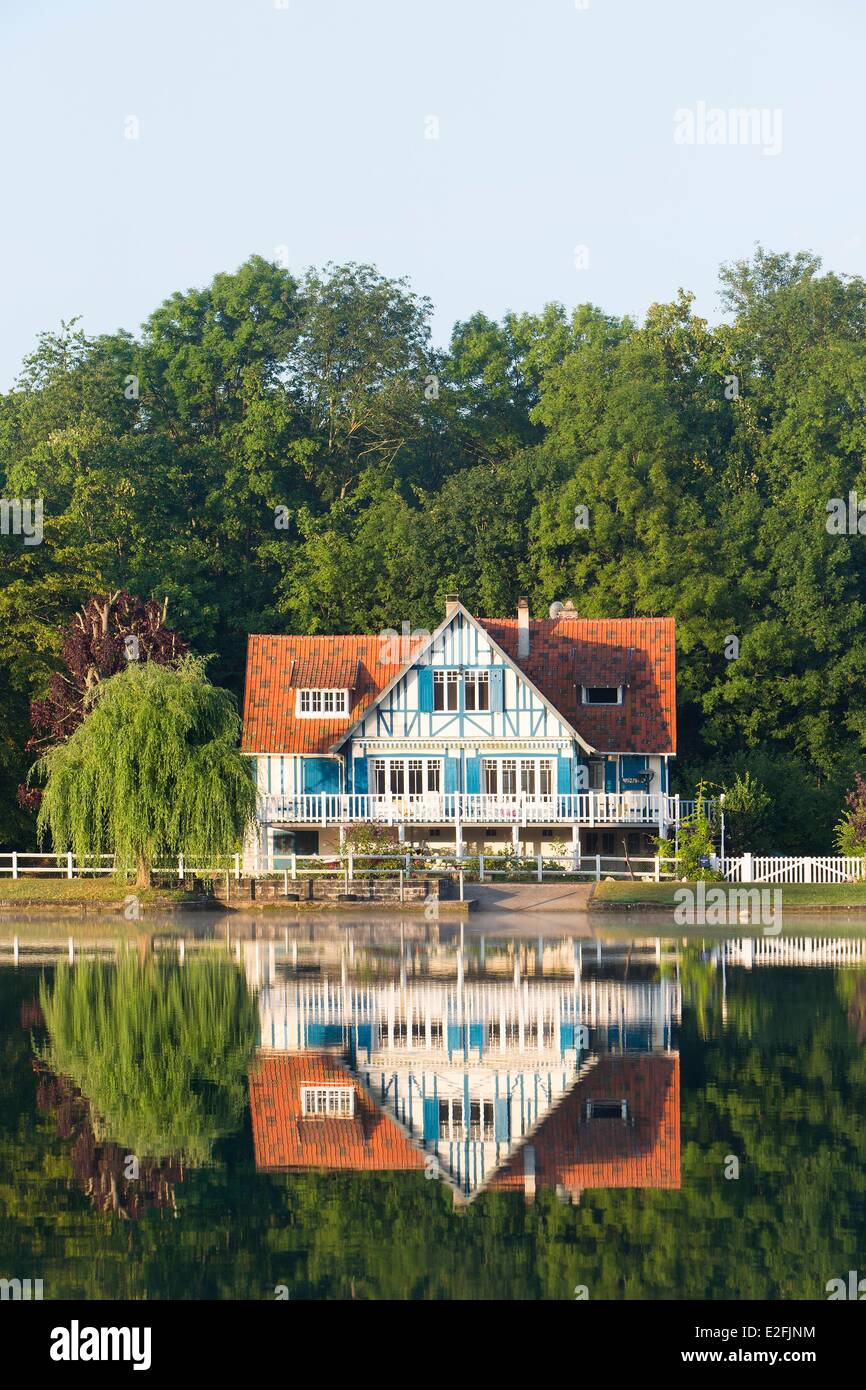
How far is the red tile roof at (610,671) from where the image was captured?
5703cm

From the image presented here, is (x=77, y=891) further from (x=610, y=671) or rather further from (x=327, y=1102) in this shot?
(x=327, y=1102)

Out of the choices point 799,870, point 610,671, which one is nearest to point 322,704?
point 610,671

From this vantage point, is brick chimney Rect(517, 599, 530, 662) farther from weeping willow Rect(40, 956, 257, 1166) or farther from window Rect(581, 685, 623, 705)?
weeping willow Rect(40, 956, 257, 1166)

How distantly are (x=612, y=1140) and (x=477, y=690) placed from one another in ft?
120

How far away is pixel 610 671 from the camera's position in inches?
2302

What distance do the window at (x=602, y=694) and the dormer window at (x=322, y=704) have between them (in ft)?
22.6

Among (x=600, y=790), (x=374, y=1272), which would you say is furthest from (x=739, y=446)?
(x=374, y=1272)

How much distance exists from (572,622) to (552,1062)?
36.8 meters

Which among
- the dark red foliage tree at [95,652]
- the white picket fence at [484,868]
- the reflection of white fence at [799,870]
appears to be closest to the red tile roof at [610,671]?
the white picket fence at [484,868]

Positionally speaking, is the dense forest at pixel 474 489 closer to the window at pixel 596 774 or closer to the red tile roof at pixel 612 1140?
the window at pixel 596 774

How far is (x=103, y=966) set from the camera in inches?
1400

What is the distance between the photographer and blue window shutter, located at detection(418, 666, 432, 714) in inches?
2211

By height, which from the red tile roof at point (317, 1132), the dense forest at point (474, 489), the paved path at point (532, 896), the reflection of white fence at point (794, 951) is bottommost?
the red tile roof at point (317, 1132)
